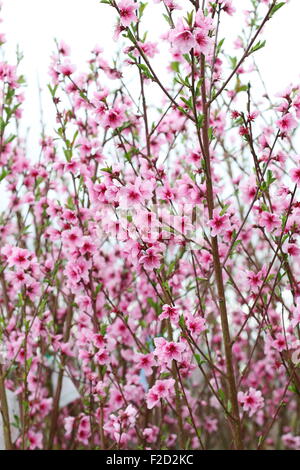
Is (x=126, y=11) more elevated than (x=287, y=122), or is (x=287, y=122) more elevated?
(x=126, y=11)

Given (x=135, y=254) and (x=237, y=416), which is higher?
(x=135, y=254)

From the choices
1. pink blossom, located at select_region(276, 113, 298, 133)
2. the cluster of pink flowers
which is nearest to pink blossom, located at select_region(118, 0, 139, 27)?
the cluster of pink flowers

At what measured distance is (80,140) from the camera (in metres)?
2.50

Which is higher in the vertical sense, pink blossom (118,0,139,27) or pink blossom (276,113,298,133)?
pink blossom (118,0,139,27)

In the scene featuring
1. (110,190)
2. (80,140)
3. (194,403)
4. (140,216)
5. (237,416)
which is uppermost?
(80,140)

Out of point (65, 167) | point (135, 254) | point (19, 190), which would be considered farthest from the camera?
point (19, 190)

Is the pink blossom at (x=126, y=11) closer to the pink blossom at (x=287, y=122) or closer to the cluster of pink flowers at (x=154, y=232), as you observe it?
the cluster of pink flowers at (x=154, y=232)

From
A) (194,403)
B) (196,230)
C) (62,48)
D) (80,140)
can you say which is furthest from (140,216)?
(194,403)

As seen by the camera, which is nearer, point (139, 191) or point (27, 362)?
point (139, 191)

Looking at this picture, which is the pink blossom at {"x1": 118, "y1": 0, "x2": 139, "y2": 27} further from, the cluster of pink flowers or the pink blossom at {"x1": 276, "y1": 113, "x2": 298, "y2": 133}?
Result: the pink blossom at {"x1": 276, "y1": 113, "x2": 298, "y2": 133}

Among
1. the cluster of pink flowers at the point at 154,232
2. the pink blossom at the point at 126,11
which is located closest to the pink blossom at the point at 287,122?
the cluster of pink flowers at the point at 154,232

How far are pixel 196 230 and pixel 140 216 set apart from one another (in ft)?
0.96

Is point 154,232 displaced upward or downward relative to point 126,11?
downward
